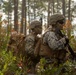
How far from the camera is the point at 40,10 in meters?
61.1

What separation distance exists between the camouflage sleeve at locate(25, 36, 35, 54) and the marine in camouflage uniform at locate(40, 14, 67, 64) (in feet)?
1.56

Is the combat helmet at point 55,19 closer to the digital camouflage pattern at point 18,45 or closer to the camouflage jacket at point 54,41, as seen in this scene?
the camouflage jacket at point 54,41

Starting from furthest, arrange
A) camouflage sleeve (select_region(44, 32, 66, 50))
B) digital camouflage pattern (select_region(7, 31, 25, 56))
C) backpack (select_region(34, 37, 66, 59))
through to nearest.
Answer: digital camouflage pattern (select_region(7, 31, 25, 56)) → backpack (select_region(34, 37, 66, 59)) → camouflage sleeve (select_region(44, 32, 66, 50))

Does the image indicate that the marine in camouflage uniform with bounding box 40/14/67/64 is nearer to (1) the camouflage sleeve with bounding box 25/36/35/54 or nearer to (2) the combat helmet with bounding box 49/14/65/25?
(2) the combat helmet with bounding box 49/14/65/25


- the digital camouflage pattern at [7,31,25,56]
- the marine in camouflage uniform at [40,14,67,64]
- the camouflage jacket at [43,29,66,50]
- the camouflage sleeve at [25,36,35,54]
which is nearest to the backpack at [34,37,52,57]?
the marine in camouflage uniform at [40,14,67,64]

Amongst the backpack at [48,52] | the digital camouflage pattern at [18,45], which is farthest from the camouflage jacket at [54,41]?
the digital camouflage pattern at [18,45]

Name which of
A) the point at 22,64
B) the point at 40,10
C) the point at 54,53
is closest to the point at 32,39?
the point at 54,53

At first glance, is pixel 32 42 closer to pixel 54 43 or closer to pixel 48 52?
pixel 48 52

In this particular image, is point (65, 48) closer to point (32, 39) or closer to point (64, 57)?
point (64, 57)

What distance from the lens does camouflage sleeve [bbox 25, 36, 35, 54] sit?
4484 mm

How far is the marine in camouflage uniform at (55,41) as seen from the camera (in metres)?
3.76

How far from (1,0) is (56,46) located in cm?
4797

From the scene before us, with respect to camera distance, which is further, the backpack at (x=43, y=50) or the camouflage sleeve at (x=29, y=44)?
the camouflage sleeve at (x=29, y=44)

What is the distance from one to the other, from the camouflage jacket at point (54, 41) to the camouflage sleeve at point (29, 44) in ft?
2.21
